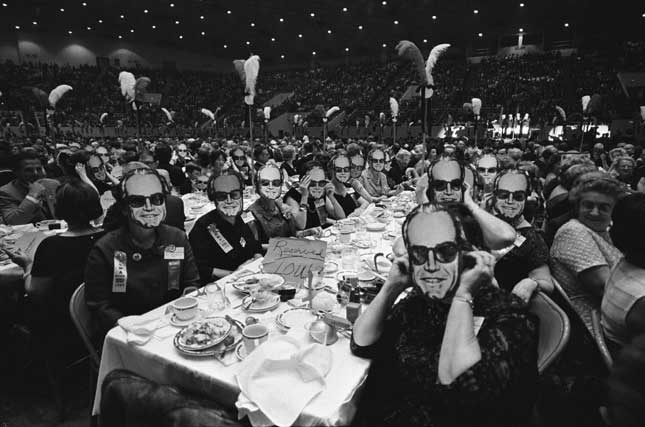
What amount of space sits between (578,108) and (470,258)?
2171cm

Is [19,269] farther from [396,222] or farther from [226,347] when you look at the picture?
[396,222]

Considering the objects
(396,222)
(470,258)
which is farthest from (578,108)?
(470,258)

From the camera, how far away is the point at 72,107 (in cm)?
2658

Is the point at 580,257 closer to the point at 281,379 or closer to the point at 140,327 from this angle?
the point at 281,379

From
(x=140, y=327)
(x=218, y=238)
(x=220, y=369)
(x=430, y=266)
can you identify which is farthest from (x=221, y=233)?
(x=430, y=266)

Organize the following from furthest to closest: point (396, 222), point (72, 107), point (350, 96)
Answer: point (350, 96), point (72, 107), point (396, 222)

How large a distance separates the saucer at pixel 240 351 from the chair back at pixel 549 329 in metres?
1.50

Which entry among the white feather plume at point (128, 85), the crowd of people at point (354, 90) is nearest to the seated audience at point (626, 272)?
the white feather plume at point (128, 85)

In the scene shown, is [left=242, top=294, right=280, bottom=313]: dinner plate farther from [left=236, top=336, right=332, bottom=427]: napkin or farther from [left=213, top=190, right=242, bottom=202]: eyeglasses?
[left=213, top=190, right=242, bottom=202]: eyeglasses

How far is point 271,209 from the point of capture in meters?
3.97

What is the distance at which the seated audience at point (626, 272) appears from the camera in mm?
1828

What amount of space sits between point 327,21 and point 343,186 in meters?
22.7

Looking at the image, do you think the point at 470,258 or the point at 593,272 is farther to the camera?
the point at 593,272

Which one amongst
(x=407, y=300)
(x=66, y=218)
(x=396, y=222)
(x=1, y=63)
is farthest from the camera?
(x=1, y=63)
